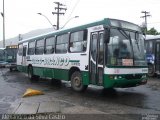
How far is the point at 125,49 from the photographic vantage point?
1269cm

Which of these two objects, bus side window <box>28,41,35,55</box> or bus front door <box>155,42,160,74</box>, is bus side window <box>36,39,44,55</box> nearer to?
bus side window <box>28,41,35,55</box>

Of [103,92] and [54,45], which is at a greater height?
[54,45]

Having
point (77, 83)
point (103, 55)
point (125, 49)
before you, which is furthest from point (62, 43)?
point (125, 49)

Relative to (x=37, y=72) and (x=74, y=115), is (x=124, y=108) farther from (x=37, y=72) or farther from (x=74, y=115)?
(x=37, y=72)

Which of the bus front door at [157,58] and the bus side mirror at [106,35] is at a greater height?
the bus side mirror at [106,35]

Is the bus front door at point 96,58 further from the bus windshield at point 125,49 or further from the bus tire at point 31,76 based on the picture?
the bus tire at point 31,76

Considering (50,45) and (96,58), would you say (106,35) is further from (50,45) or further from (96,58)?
(50,45)

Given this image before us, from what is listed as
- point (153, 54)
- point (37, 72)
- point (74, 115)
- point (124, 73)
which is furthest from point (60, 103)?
point (153, 54)

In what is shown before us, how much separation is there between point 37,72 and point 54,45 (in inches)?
135

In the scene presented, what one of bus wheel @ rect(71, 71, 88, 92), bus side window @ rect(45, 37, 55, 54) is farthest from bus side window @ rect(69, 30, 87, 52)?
bus side window @ rect(45, 37, 55, 54)

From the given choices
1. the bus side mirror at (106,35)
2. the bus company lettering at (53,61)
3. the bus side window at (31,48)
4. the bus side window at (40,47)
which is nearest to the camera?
the bus side mirror at (106,35)

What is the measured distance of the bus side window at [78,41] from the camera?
554 inches

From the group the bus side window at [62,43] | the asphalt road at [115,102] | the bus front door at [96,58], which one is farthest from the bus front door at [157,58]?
the bus front door at [96,58]

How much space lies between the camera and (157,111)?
991 cm
